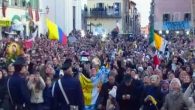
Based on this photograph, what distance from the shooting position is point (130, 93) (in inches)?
611

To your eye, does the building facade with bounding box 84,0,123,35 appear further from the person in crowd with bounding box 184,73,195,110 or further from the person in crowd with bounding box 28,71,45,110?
the person in crowd with bounding box 184,73,195,110

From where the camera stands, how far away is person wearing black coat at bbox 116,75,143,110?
15.5 meters

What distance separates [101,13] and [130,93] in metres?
93.1

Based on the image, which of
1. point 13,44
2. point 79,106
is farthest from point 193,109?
point 13,44

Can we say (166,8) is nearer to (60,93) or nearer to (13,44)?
(13,44)

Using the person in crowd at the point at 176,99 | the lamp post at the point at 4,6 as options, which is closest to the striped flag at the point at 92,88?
the person in crowd at the point at 176,99

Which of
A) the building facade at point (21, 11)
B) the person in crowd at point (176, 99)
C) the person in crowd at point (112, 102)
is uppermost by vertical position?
the building facade at point (21, 11)

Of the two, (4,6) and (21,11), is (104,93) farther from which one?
(21,11)

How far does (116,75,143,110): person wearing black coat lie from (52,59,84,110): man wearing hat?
200 cm

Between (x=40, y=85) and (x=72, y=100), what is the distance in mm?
1398

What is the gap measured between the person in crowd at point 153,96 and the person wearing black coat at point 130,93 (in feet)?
0.69

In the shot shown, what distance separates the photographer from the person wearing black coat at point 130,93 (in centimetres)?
1552

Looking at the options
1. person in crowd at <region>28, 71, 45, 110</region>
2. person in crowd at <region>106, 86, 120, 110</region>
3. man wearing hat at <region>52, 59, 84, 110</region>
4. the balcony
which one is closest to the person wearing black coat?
A: person in crowd at <region>106, 86, 120, 110</region>

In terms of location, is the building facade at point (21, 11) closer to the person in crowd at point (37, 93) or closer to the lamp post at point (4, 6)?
the lamp post at point (4, 6)
